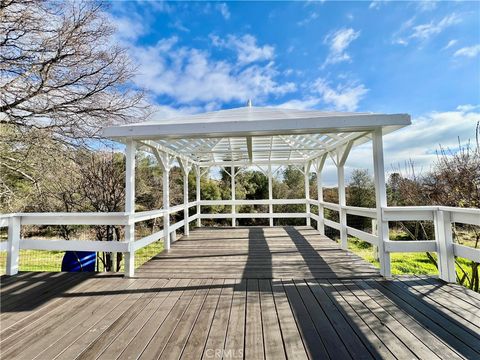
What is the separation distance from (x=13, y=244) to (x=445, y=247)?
6.19m

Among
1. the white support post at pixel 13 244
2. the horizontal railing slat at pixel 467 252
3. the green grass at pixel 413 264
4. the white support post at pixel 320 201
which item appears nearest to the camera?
the horizontal railing slat at pixel 467 252

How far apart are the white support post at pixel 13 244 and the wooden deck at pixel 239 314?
0.30 metres

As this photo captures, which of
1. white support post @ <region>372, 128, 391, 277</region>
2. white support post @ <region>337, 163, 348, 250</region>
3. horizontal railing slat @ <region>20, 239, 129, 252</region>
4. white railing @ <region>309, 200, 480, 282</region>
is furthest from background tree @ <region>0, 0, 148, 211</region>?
white railing @ <region>309, 200, 480, 282</region>

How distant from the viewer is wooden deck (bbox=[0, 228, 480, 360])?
1833mm


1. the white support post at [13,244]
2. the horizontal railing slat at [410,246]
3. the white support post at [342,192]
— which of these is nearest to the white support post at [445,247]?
the horizontal railing slat at [410,246]

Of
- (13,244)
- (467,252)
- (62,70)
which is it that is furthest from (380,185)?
(62,70)

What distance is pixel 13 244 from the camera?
387 centimetres

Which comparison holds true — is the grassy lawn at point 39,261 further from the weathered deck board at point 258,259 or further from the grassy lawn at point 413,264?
the grassy lawn at point 413,264

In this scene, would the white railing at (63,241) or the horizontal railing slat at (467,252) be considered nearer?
the horizontal railing slat at (467,252)

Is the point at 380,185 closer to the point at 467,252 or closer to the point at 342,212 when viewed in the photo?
the point at 467,252

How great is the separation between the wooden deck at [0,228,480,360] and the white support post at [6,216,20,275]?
0.30 meters

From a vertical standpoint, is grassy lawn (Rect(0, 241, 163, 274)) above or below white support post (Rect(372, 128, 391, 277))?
below

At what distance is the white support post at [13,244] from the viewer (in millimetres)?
3811

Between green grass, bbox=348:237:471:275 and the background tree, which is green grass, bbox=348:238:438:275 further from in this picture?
the background tree
